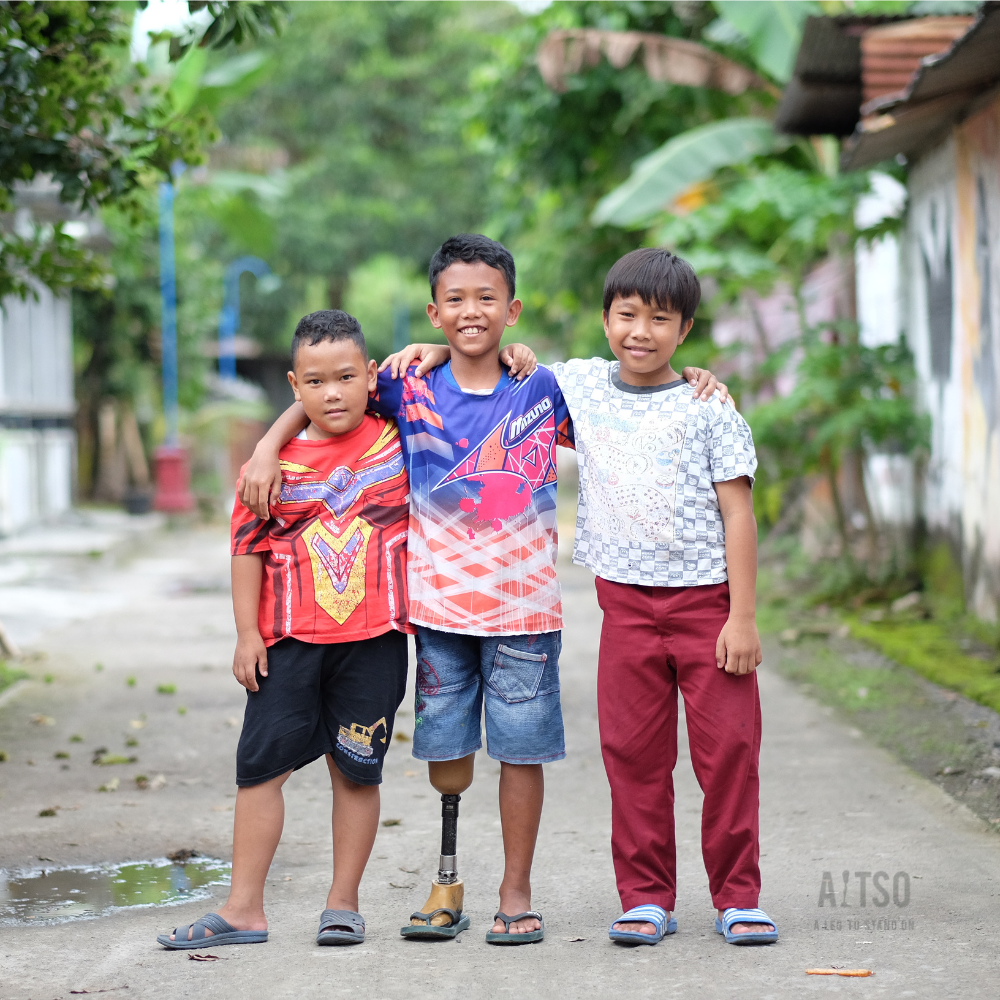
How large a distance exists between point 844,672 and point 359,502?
4.20m

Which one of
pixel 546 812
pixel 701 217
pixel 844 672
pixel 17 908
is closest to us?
pixel 17 908

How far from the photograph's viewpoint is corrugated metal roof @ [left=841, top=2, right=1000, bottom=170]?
5.84 m

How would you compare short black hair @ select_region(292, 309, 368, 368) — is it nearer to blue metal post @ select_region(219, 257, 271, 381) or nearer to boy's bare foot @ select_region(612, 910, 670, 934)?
boy's bare foot @ select_region(612, 910, 670, 934)

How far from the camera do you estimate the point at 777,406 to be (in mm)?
8188

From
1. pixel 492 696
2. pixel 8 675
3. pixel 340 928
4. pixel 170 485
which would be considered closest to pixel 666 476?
pixel 492 696

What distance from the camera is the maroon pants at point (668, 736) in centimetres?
329

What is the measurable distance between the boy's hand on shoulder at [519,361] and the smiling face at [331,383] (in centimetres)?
39

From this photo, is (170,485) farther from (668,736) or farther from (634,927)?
(634,927)

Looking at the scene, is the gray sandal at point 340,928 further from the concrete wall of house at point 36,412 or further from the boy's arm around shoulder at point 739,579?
the concrete wall of house at point 36,412

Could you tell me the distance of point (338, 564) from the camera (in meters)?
3.36

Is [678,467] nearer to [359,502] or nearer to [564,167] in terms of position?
[359,502]

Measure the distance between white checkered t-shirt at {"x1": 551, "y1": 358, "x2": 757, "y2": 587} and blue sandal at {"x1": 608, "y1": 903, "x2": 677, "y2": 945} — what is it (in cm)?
84

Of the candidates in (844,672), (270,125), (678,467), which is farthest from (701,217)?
(270,125)

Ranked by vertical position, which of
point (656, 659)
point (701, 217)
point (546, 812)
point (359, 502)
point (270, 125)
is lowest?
point (546, 812)
